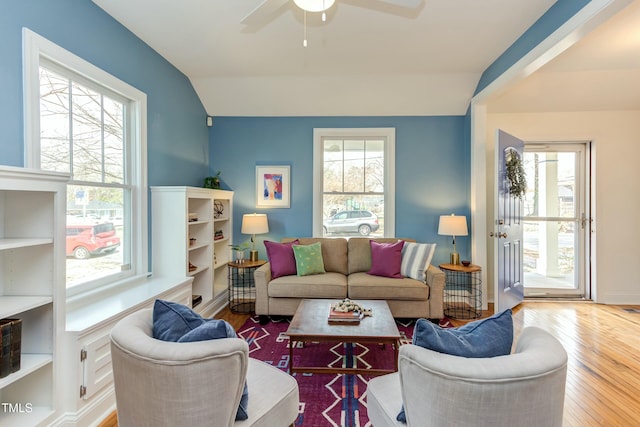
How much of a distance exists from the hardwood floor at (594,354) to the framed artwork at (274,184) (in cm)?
158

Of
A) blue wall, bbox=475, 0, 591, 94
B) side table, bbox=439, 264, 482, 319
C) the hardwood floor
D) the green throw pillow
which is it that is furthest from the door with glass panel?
the green throw pillow

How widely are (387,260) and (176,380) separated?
2.73 meters

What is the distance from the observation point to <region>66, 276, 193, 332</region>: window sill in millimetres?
1853

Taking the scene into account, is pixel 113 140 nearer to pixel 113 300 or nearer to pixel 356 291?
pixel 113 300

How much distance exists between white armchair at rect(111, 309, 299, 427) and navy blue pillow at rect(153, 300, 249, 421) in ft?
0.20

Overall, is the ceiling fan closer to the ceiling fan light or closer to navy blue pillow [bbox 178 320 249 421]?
the ceiling fan light

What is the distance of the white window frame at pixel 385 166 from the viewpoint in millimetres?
4160

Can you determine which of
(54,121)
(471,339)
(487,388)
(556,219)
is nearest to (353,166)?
(556,219)

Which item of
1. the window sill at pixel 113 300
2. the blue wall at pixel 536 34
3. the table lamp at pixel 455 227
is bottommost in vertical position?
the window sill at pixel 113 300

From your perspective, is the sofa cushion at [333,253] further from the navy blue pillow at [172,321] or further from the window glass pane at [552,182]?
the window glass pane at [552,182]

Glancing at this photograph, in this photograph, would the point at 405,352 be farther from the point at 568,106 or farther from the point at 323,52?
the point at 568,106

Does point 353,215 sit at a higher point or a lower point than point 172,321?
higher

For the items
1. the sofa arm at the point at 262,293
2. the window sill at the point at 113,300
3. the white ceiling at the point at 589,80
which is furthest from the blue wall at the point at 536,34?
the window sill at the point at 113,300

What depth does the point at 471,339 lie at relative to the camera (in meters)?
1.10
